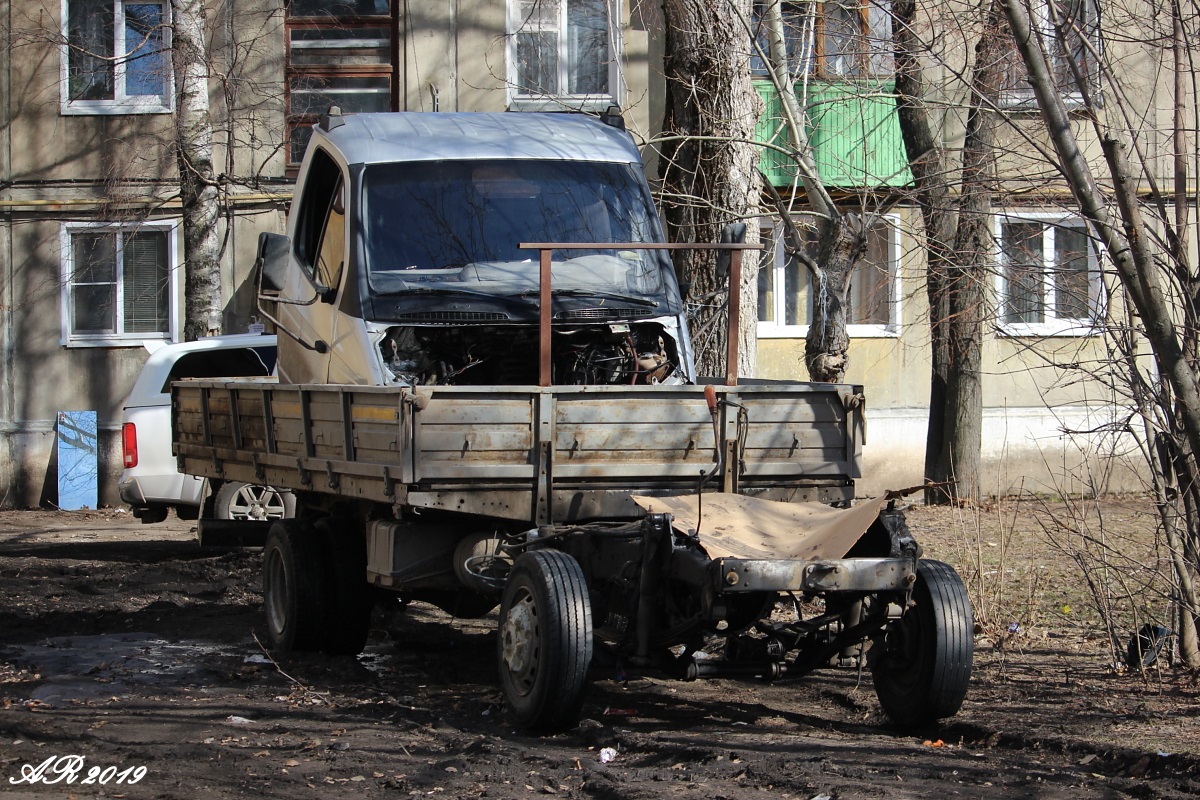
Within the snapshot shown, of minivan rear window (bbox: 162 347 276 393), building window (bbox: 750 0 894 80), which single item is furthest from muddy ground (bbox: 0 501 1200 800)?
building window (bbox: 750 0 894 80)

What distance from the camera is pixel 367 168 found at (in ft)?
27.0

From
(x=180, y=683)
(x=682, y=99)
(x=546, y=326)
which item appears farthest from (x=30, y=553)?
(x=546, y=326)

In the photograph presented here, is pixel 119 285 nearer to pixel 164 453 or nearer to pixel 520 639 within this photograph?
pixel 164 453

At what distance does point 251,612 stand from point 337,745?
4387 millimetres

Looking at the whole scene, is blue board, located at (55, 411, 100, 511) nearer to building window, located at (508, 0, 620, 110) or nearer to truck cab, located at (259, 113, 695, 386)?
building window, located at (508, 0, 620, 110)

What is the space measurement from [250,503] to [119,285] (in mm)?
7777

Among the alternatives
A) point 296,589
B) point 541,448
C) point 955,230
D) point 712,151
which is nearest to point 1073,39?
point 712,151

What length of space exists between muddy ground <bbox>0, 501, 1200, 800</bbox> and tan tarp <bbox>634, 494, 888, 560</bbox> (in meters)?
0.82

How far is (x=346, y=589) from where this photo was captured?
8.05m

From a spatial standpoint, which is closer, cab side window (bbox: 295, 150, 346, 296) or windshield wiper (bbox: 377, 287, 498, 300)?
windshield wiper (bbox: 377, 287, 498, 300)

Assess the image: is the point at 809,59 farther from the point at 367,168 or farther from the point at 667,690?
the point at 667,690

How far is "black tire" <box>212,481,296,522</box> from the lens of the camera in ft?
40.3

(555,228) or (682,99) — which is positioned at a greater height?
(682,99)

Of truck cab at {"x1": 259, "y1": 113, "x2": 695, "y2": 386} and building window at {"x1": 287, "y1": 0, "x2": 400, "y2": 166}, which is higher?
building window at {"x1": 287, "y1": 0, "x2": 400, "y2": 166}
